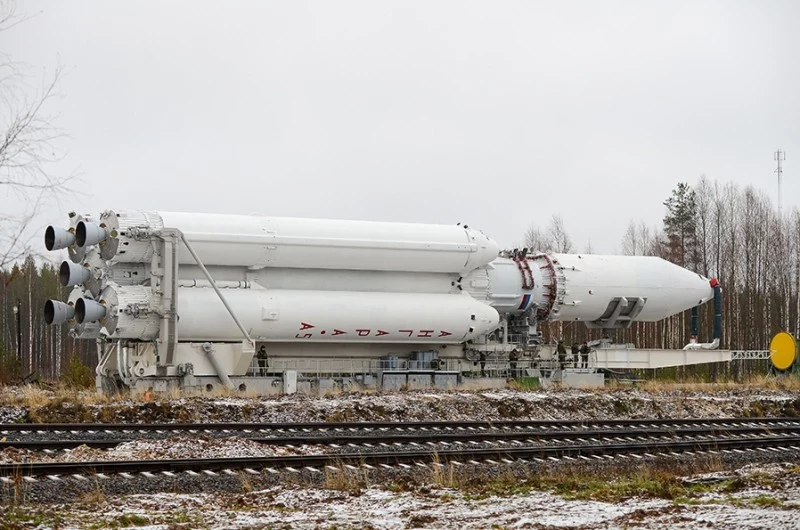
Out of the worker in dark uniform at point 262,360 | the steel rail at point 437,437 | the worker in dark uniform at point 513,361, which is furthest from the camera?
the worker in dark uniform at point 513,361

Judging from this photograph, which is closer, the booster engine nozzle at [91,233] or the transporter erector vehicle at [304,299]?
the booster engine nozzle at [91,233]

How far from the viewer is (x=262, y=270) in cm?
2491

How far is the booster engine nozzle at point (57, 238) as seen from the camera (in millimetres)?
24047

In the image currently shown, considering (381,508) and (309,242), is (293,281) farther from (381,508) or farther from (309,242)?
(381,508)

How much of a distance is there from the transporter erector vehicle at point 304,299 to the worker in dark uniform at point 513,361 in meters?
0.06

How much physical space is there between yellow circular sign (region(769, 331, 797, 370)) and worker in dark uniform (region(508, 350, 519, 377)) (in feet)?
27.9

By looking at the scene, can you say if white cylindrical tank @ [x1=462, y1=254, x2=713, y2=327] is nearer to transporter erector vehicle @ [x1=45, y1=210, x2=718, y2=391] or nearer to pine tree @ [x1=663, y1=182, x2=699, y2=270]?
transporter erector vehicle @ [x1=45, y1=210, x2=718, y2=391]

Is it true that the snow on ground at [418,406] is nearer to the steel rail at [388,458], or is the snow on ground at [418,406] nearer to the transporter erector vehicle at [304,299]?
the transporter erector vehicle at [304,299]

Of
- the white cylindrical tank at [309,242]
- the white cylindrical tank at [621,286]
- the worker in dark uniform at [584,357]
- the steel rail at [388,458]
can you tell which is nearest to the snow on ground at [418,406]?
the worker in dark uniform at [584,357]

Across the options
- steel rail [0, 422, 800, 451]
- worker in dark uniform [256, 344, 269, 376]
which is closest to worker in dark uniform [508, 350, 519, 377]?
worker in dark uniform [256, 344, 269, 376]

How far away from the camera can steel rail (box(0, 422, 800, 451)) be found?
539 inches

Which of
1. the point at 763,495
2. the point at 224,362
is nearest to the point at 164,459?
the point at 763,495

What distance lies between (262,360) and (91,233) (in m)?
4.95

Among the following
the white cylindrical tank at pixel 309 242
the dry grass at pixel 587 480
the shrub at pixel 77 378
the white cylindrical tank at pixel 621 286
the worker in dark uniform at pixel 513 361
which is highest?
the white cylindrical tank at pixel 309 242
